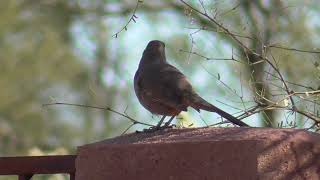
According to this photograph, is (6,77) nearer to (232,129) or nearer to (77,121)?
(77,121)

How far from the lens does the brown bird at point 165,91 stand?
3195mm

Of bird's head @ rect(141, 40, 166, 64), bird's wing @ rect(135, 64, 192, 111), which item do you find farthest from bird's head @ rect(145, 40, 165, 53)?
bird's wing @ rect(135, 64, 192, 111)

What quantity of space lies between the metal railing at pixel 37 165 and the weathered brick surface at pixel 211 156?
20 cm

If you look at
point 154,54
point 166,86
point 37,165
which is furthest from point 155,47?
point 37,165

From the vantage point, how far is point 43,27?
1575cm

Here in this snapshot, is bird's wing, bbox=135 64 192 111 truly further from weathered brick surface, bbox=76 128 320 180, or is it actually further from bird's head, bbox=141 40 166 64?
weathered brick surface, bbox=76 128 320 180

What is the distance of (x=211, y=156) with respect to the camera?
226 cm

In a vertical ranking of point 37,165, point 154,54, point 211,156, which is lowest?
point 211,156

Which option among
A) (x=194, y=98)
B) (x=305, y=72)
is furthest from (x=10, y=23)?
(x=194, y=98)

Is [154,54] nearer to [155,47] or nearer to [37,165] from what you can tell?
[155,47]

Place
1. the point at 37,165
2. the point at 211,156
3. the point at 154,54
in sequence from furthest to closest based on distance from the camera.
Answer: the point at 154,54 < the point at 37,165 < the point at 211,156

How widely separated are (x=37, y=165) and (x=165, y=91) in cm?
74

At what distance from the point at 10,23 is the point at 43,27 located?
774 mm

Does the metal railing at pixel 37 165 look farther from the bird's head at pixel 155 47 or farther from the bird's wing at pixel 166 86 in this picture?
the bird's head at pixel 155 47
